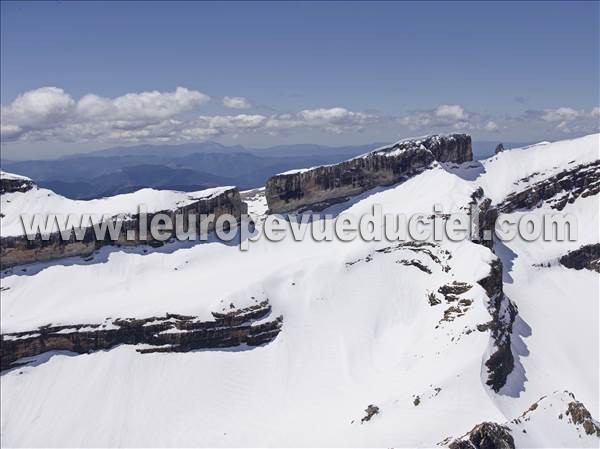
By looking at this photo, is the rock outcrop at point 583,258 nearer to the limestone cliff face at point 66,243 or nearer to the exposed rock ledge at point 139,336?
the exposed rock ledge at point 139,336

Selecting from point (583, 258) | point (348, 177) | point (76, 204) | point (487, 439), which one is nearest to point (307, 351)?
point (487, 439)

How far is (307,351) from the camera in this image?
357 ft

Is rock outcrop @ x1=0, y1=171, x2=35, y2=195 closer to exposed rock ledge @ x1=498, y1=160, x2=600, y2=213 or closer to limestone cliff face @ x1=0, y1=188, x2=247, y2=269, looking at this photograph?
limestone cliff face @ x1=0, y1=188, x2=247, y2=269

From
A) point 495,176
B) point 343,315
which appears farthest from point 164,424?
point 495,176

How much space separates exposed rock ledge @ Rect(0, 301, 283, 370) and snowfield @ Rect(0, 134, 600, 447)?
186 centimetres

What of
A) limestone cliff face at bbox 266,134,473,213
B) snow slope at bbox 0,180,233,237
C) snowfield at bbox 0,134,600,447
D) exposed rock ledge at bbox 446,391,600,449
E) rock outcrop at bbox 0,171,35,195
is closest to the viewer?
exposed rock ledge at bbox 446,391,600,449

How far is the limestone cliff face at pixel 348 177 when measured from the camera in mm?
169125

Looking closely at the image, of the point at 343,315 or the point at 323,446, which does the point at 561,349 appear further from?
the point at 323,446

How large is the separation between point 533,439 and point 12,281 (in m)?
118

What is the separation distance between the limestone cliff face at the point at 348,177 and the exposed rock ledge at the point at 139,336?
65214 millimetres

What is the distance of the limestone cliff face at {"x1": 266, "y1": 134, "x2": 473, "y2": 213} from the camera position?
169 m

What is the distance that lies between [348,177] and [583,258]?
75091 millimetres

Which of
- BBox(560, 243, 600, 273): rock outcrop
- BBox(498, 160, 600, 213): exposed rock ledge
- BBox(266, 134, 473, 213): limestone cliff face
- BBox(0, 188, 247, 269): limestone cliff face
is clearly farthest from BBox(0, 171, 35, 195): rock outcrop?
BBox(560, 243, 600, 273): rock outcrop

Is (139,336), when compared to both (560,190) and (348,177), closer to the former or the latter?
(348,177)
